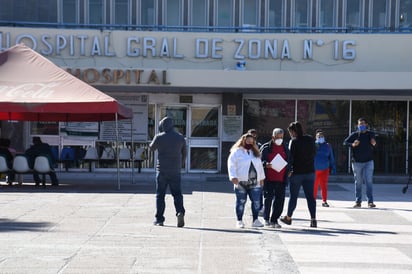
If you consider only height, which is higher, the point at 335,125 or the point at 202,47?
the point at 202,47

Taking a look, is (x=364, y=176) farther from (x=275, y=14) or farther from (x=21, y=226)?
(x=275, y=14)

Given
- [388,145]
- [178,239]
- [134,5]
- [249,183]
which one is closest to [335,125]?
[388,145]

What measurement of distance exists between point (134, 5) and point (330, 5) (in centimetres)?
711

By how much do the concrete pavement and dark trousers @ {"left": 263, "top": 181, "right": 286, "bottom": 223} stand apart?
0.36m

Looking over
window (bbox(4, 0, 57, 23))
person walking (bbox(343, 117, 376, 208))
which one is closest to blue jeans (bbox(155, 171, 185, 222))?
person walking (bbox(343, 117, 376, 208))

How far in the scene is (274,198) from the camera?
1078 cm

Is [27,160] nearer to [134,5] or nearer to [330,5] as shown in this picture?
[134,5]

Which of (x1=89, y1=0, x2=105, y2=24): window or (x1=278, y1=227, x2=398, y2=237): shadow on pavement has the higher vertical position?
(x1=89, y1=0, x2=105, y2=24): window

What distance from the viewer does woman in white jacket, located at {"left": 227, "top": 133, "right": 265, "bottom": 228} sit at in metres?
10.4

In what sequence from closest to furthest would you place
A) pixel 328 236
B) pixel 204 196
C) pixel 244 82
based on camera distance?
pixel 328 236 < pixel 204 196 < pixel 244 82

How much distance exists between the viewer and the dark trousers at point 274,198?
10625 millimetres

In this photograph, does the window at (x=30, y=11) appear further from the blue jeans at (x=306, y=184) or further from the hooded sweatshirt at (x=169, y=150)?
the blue jeans at (x=306, y=184)

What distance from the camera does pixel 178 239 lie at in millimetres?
9398

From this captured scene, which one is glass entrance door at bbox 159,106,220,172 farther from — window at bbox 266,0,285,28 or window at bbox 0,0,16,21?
window at bbox 0,0,16,21
